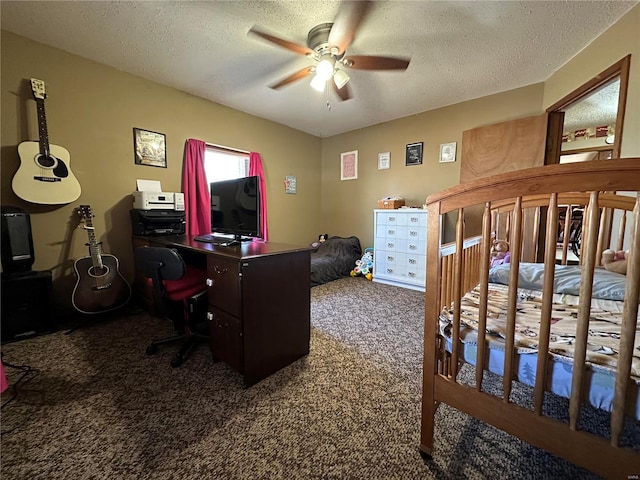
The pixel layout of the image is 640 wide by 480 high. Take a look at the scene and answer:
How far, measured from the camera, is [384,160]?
4.06 metres

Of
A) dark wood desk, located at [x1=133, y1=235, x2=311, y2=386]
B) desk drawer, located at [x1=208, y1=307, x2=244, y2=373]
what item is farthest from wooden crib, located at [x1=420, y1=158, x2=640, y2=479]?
desk drawer, located at [x1=208, y1=307, x2=244, y2=373]

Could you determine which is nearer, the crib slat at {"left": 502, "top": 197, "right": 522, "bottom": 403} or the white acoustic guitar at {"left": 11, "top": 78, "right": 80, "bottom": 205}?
A: the crib slat at {"left": 502, "top": 197, "right": 522, "bottom": 403}

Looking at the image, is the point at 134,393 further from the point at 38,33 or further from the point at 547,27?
the point at 547,27

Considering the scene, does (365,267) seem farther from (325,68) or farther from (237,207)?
(325,68)

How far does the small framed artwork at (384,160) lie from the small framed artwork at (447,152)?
790mm

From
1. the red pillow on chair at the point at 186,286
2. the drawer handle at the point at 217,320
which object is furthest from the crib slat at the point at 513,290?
the red pillow on chair at the point at 186,286

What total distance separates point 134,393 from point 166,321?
1009 mm

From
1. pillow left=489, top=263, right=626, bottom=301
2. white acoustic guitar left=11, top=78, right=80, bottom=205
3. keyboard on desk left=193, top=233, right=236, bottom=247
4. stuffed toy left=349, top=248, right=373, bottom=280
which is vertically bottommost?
stuffed toy left=349, top=248, right=373, bottom=280

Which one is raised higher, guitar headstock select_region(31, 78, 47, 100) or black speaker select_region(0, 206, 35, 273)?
guitar headstock select_region(31, 78, 47, 100)

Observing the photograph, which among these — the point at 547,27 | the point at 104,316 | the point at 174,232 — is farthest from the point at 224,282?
the point at 547,27

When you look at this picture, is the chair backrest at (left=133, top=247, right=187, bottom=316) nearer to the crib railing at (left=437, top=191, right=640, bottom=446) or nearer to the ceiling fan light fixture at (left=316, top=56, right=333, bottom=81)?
the crib railing at (left=437, top=191, right=640, bottom=446)

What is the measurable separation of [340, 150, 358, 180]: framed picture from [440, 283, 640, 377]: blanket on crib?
3564 mm

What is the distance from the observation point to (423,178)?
370 centimetres

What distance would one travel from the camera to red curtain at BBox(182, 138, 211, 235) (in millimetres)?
3057
